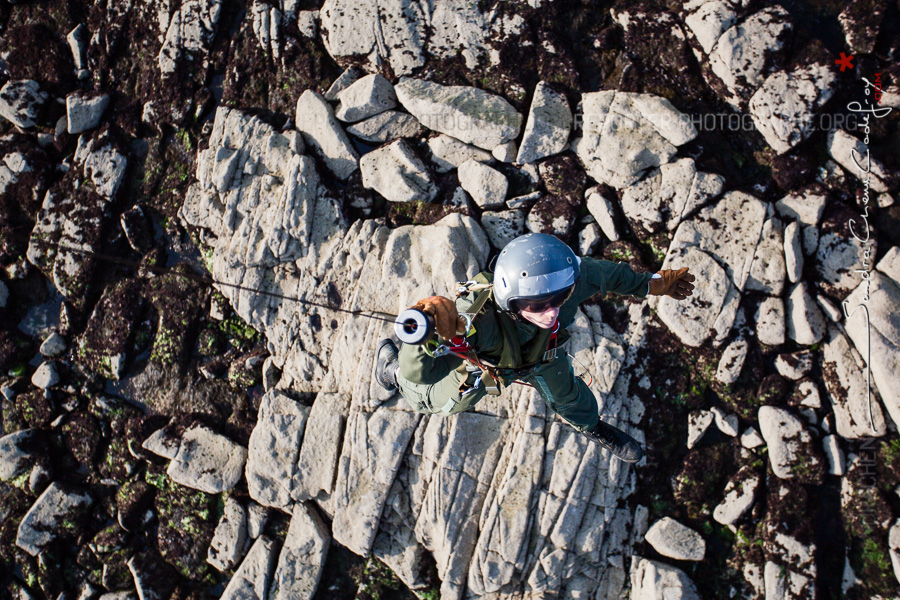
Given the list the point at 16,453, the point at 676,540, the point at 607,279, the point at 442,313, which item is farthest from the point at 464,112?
the point at 16,453

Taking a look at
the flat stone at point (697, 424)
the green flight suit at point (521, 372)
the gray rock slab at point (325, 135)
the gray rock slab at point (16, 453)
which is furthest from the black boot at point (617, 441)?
the gray rock slab at point (16, 453)

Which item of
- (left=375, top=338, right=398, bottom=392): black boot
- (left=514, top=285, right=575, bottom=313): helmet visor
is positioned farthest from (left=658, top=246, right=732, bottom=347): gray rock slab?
(left=375, top=338, right=398, bottom=392): black boot

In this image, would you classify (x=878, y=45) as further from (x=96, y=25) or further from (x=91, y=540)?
(x=91, y=540)

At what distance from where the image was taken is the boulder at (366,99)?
26.6 feet

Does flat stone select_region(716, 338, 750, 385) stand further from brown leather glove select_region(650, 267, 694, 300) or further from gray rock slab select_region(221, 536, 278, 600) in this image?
gray rock slab select_region(221, 536, 278, 600)

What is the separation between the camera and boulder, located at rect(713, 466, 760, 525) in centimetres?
728

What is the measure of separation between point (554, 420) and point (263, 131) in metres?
6.28

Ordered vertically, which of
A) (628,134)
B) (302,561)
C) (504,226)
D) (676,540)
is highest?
(628,134)

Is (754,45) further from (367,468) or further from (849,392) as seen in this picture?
(367,468)

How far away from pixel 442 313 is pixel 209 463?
6.05 m

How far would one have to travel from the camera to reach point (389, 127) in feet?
26.9

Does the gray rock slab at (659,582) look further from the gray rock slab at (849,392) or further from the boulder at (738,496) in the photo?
the gray rock slab at (849,392)

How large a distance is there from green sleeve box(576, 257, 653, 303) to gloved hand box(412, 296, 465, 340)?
1.62 meters

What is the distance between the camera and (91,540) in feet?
28.5
